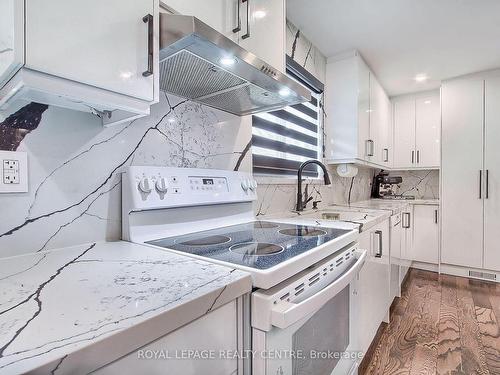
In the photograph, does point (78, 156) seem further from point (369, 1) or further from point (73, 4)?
point (369, 1)

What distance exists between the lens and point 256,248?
916 mm

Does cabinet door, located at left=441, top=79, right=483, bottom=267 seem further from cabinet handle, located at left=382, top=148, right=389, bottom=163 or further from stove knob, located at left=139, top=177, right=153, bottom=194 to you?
stove knob, located at left=139, top=177, right=153, bottom=194

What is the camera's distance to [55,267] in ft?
2.29

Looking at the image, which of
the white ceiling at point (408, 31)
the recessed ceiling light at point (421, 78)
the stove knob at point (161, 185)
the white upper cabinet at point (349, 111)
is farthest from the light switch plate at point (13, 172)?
the recessed ceiling light at point (421, 78)

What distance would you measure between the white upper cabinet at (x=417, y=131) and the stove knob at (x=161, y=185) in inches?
141

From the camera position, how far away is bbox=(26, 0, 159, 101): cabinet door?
597 millimetres

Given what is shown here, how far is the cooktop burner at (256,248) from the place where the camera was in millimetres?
854

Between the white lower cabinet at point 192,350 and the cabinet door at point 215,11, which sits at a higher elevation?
the cabinet door at point 215,11

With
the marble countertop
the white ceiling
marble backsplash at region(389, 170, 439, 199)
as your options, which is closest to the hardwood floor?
marble backsplash at region(389, 170, 439, 199)

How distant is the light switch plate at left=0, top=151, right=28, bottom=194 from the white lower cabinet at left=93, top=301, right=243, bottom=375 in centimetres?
64

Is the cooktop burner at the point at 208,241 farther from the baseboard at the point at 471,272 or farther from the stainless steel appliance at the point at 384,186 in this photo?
the stainless steel appliance at the point at 384,186

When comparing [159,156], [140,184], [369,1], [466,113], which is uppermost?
[369,1]

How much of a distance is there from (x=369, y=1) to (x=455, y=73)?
1.91m

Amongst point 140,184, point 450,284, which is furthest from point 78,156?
point 450,284
